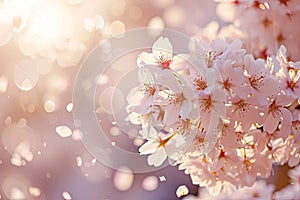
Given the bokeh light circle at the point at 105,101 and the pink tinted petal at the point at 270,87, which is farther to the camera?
the bokeh light circle at the point at 105,101

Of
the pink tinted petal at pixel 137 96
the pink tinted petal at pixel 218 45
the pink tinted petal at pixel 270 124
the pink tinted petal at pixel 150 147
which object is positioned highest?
the pink tinted petal at pixel 218 45

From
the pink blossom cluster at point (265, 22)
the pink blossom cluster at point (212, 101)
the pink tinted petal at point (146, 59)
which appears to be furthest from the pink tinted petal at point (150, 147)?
the pink blossom cluster at point (265, 22)

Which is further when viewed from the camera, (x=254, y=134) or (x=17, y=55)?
(x=17, y=55)

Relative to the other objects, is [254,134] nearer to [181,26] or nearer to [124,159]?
[124,159]

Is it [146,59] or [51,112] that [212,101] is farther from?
[51,112]

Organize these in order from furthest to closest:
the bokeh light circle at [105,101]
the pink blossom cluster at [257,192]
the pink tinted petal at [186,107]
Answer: the bokeh light circle at [105,101], the pink blossom cluster at [257,192], the pink tinted petal at [186,107]

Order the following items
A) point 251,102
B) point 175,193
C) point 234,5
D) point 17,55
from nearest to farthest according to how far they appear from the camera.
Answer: point 251,102, point 234,5, point 175,193, point 17,55

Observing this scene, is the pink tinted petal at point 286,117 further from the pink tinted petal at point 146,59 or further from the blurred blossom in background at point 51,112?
the blurred blossom in background at point 51,112

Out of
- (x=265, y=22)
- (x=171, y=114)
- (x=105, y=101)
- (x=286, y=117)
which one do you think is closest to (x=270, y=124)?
(x=286, y=117)

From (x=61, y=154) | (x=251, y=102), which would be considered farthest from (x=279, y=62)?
(x=61, y=154)
